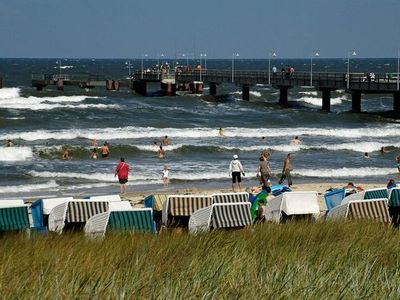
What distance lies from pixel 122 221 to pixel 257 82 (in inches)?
1821

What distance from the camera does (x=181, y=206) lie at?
13.4 metres

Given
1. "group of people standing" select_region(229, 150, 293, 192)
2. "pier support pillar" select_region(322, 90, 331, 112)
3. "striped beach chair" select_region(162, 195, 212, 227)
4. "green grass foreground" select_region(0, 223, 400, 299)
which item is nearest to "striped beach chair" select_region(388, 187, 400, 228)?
"striped beach chair" select_region(162, 195, 212, 227)

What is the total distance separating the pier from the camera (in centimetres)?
4759

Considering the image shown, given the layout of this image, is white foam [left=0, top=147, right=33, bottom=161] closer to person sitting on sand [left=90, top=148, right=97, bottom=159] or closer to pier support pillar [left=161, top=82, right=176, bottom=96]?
person sitting on sand [left=90, top=148, right=97, bottom=159]

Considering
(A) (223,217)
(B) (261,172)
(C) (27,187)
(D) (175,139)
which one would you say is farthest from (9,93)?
(A) (223,217)

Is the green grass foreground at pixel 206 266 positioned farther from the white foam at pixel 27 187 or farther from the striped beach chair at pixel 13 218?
A: the white foam at pixel 27 187

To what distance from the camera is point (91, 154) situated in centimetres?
3147

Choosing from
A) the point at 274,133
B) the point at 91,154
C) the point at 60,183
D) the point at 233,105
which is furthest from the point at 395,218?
the point at 233,105

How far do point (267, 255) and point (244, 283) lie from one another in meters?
1.22

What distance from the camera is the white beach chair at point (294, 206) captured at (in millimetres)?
13461

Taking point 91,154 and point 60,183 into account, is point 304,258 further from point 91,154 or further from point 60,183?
point 91,154

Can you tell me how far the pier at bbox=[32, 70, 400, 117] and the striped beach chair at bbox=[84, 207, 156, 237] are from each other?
35.1m

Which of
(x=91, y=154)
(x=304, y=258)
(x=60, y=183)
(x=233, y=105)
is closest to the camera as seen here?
(x=304, y=258)

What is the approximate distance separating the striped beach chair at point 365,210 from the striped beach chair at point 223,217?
1.19 meters
